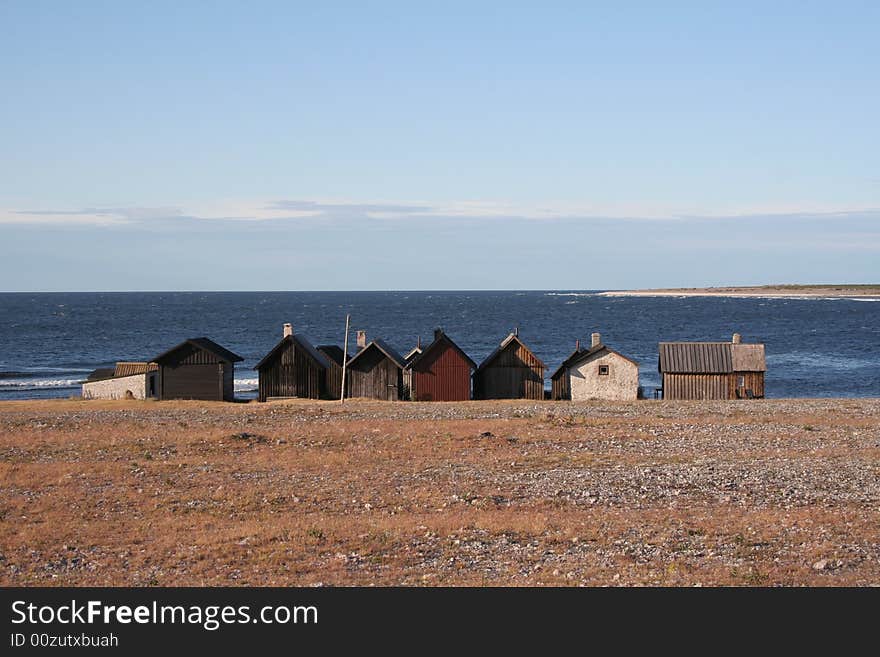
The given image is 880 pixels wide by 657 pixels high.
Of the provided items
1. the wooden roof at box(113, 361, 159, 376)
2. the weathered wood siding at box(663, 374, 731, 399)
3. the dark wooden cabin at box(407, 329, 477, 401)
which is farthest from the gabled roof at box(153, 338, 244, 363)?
the weathered wood siding at box(663, 374, 731, 399)

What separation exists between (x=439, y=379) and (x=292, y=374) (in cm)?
939

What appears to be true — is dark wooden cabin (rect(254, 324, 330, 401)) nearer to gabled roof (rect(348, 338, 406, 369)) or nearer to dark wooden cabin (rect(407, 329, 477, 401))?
gabled roof (rect(348, 338, 406, 369))

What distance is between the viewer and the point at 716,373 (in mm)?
60250

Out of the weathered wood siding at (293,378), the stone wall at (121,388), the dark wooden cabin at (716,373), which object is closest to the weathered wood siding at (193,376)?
the stone wall at (121,388)

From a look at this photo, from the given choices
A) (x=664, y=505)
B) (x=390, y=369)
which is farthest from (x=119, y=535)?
(x=390, y=369)

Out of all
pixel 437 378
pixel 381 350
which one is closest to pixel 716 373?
pixel 437 378

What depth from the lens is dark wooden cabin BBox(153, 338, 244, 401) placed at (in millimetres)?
61312

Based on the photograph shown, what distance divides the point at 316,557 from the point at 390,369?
41044 mm

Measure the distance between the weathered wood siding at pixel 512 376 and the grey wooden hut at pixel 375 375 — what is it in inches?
201

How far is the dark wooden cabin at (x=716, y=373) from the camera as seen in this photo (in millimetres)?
59812

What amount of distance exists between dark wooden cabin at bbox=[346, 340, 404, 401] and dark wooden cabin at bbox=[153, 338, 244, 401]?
8.29 meters

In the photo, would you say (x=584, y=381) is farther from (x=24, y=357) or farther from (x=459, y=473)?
(x=24, y=357)
